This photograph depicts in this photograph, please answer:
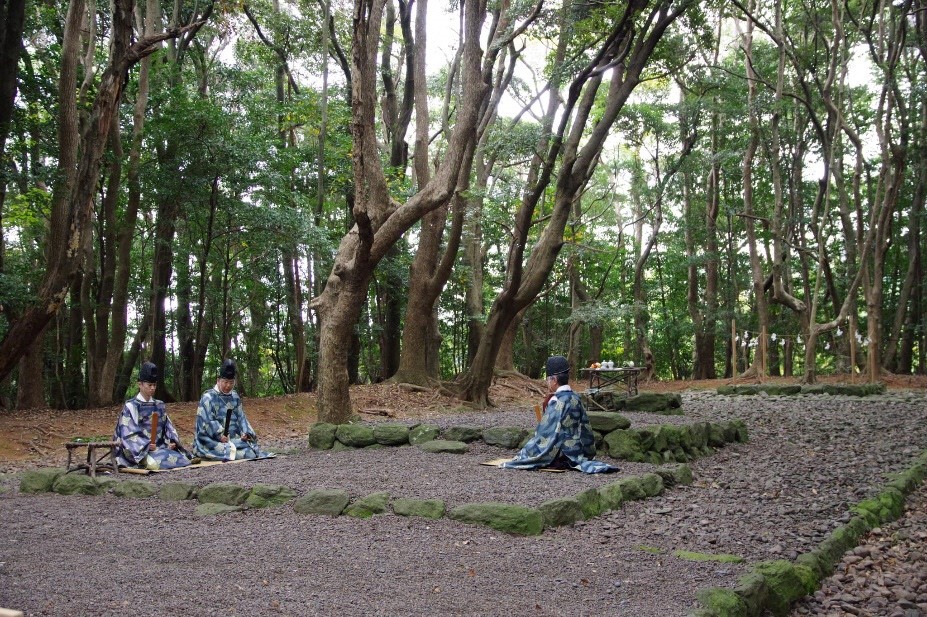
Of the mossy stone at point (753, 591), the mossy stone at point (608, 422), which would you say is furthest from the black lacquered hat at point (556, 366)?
the mossy stone at point (753, 591)

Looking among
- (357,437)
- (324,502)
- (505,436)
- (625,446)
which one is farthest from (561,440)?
(357,437)

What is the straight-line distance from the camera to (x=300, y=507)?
5.53 m

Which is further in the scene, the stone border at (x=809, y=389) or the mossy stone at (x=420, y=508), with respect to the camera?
the stone border at (x=809, y=389)

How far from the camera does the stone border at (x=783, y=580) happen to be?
11.3ft

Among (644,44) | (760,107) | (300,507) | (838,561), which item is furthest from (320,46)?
(838,561)

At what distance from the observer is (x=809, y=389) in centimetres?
1483

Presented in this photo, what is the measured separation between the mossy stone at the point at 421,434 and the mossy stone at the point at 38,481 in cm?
352

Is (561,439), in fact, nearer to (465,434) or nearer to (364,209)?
(465,434)

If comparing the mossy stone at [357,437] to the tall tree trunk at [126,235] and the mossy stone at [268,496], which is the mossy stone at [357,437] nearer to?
the mossy stone at [268,496]

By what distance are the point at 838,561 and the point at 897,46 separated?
13.1 m

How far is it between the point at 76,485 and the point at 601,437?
5.02 m

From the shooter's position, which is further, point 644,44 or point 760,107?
point 760,107

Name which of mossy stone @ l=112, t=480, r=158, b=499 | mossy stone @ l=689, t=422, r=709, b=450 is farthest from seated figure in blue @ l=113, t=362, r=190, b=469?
mossy stone @ l=689, t=422, r=709, b=450

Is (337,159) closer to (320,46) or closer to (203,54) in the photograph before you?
(320,46)
